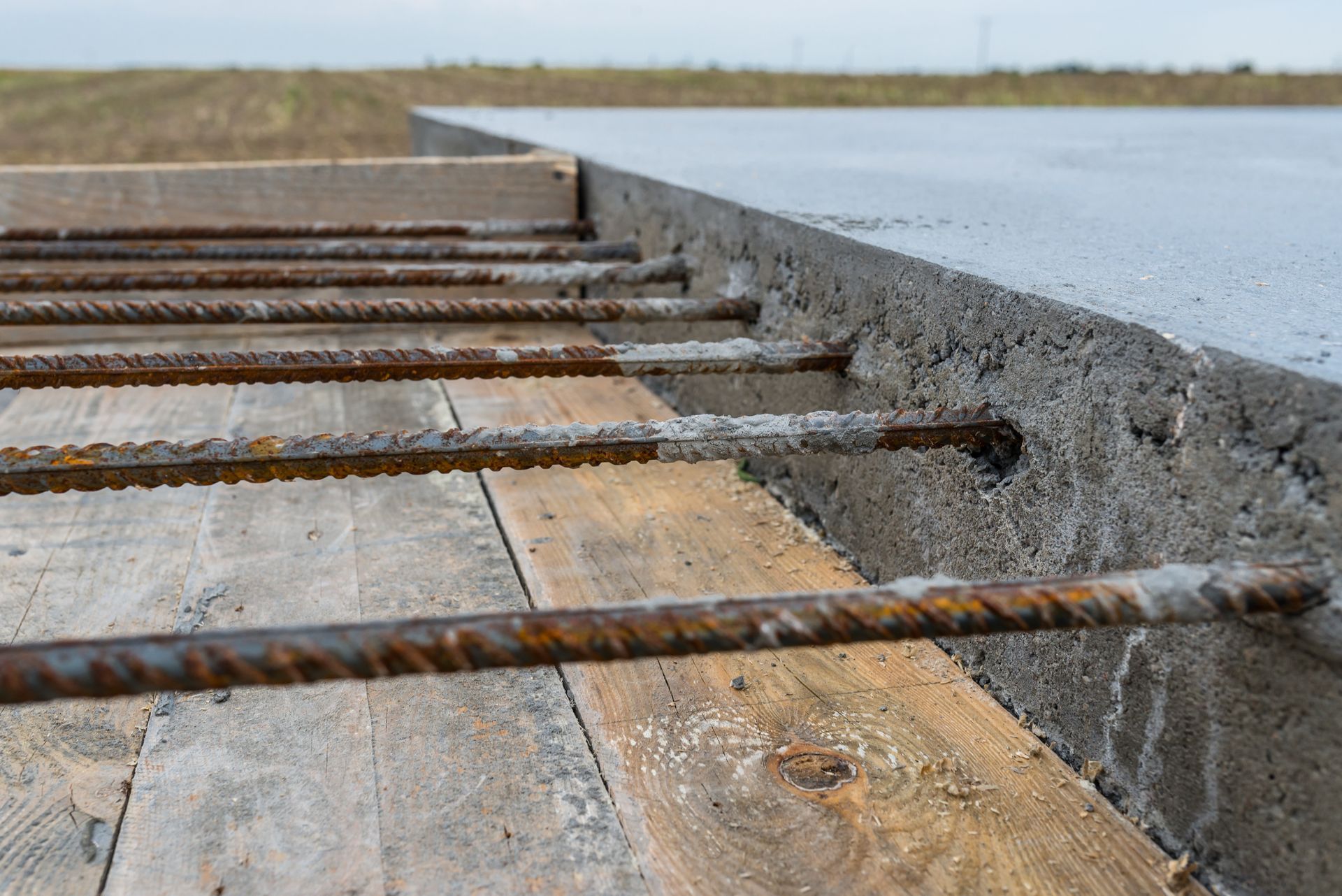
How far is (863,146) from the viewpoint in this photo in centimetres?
451

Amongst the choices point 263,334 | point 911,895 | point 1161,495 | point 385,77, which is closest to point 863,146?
point 263,334

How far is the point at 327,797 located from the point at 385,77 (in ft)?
113

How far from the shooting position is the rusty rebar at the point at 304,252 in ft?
9.71

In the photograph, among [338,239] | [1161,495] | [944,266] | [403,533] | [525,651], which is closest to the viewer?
[525,651]

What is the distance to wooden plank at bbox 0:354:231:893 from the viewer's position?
1166 millimetres

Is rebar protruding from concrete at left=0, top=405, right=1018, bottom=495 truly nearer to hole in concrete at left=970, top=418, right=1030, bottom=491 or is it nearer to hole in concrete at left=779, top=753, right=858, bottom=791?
hole in concrete at left=970, top=418, right=1030, bottom=491

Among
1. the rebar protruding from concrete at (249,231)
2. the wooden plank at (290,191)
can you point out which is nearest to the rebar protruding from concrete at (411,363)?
the rebar protruding from concrete at (249,231)

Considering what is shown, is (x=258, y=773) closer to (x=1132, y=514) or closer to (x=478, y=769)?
(x=478, y=769)

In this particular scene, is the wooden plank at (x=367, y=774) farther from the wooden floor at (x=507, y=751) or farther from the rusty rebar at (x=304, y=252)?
the rusty rebar at (x=304, y=252)

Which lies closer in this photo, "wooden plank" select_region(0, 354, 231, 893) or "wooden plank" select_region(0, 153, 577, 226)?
"wooden plank" select_region(0, 354, 231, 893)

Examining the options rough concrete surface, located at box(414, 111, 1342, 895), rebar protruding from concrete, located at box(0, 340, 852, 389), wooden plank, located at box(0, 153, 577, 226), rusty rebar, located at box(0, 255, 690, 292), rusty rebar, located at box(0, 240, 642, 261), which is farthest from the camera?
wooden plank, located at box(0, 153, 577, 226)

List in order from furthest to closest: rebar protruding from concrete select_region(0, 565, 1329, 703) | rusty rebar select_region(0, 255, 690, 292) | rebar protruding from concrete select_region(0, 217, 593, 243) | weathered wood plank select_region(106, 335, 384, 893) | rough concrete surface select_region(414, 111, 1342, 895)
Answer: rebar protruding from concrete select_region(0, 217, 593, 243) → rusty rebar select_region(0, 255, 690, 292) → weathered wood plank select_region(106, 335, 384, 893) → rough concrete surface select_region(414, 111, 1342, 895) → rebar protruding from concrete select_region(0, 565, 1329, 703)

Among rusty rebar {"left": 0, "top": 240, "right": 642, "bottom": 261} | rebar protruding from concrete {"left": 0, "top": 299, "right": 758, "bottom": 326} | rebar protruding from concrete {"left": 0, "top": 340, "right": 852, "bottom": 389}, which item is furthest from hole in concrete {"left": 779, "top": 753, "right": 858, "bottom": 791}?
rusty rebar {"left": 0, "top": 240, "right": 642, "bottom": 261}

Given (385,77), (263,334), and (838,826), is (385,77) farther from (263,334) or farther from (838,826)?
(838,826)
